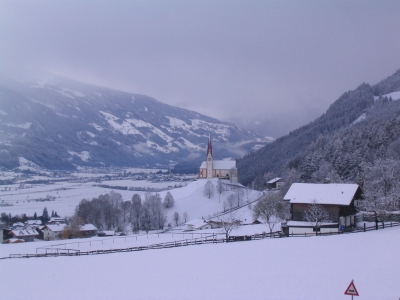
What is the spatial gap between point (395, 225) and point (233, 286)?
80.2ft

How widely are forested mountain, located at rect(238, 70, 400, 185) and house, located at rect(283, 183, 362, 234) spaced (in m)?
15.5

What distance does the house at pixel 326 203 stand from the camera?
44125 mm

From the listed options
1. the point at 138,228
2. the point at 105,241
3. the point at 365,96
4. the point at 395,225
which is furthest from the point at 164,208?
the point at 365,96

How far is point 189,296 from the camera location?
21.1 metres

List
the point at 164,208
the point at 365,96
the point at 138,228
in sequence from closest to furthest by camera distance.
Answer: the point at 138,228 < the point at 164,208 < the point at 365,96

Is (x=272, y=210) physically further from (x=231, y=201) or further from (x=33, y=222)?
(x=33, y=222)

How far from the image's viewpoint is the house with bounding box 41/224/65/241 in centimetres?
8029

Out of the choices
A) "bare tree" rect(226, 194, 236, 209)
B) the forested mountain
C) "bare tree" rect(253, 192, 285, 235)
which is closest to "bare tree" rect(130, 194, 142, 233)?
"bare tree" rect(226, 194, 236, 209)

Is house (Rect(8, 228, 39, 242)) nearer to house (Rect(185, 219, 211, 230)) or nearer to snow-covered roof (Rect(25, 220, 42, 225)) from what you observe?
snow-covered roof (Rect(25, 220, 42, 225))

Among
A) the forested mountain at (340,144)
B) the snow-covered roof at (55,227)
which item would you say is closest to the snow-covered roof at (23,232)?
the snow-covered roof at (55,227)

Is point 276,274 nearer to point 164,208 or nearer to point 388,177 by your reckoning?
point 388,177

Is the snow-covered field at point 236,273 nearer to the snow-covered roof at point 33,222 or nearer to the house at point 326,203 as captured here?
the house at point 326,203

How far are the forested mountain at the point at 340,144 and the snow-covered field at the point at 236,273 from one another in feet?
107

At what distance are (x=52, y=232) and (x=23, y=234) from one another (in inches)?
221
